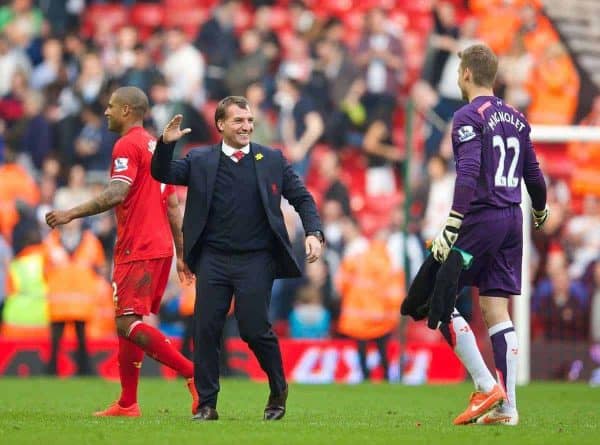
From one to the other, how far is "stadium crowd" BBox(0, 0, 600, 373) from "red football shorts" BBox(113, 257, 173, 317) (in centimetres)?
737

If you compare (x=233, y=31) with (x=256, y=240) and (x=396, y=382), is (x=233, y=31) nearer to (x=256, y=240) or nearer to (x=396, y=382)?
(x=396, y=382)

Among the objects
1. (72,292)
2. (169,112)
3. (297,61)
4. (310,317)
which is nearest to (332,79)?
(297,61)

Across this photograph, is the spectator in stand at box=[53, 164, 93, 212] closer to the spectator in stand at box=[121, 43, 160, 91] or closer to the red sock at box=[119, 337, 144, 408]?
the spectator in stand at box=[121, 43, 160, 91]

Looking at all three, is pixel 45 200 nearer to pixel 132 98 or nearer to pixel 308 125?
pixel 308 125

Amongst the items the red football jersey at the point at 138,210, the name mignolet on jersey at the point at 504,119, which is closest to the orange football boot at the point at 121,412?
the red football jersey at the point at 138,210

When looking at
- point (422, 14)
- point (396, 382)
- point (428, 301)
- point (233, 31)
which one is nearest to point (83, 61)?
point (233, 31)

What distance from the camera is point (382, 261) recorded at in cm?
1769

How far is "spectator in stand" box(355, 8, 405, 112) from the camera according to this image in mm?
20344

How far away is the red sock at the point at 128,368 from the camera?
390 inches

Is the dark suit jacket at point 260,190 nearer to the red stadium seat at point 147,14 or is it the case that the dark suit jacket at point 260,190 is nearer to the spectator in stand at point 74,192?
the spectator in stand at point 74,192

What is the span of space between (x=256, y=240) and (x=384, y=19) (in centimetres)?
1259

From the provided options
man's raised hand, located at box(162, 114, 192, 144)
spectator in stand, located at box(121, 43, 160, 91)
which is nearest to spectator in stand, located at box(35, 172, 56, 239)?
spectator in stand, located at box(121, 43, 160, 91)

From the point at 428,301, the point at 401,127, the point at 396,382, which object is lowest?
the point at 396,382

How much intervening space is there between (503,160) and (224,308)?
6.75 feet
